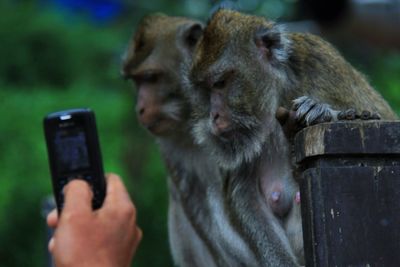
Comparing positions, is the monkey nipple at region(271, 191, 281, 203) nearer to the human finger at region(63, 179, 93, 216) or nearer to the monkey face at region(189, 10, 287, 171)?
the monkey face at region(189, 10, 287, 171)

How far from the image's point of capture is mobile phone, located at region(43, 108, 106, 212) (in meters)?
3.83

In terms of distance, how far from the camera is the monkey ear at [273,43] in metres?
4.03

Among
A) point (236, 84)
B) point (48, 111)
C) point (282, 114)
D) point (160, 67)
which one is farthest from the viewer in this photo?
point (48, 111)

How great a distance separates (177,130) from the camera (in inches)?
203

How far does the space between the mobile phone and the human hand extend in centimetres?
18

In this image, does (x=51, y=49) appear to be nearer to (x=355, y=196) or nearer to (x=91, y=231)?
(x=91, y=231)

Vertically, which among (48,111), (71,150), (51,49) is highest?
(71,150)

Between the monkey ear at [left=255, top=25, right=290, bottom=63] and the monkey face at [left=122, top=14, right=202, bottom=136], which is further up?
the monkey ear at [left=255, top=25, right=290, bottom=63]

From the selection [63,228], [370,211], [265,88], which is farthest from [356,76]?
[370,211]

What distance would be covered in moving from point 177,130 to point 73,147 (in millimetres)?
1350

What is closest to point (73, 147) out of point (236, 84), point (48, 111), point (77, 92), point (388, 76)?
point (236, 84)

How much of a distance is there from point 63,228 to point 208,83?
3.68 ft

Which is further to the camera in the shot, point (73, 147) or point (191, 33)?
point (191, 33)

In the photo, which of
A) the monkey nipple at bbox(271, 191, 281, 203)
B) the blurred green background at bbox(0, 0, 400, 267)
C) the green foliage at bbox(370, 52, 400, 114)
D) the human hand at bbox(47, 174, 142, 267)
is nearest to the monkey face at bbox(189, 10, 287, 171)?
the monkey nipple at bbox(271, 191, 281, 203)
